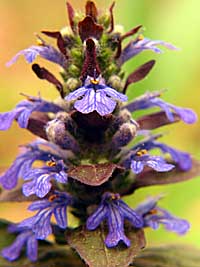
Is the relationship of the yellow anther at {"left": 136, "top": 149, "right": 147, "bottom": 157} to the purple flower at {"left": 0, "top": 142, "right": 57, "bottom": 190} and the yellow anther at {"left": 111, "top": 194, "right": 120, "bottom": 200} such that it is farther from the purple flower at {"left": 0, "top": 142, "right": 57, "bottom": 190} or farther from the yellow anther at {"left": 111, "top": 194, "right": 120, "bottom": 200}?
the purple flower at {"left": 0, "top": 142, "right": 57, "bottom": 190}

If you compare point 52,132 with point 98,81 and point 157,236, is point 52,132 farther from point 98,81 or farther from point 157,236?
point 157,236

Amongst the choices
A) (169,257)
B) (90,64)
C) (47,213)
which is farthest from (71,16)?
(169,257)

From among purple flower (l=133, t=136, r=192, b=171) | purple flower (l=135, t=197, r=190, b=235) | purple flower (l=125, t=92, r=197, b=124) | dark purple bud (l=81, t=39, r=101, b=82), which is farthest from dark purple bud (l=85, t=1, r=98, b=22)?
purple flower (l=135, t=197, r=190, b=235)

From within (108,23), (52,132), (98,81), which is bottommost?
(52,132)

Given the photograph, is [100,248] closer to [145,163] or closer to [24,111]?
[145,163]

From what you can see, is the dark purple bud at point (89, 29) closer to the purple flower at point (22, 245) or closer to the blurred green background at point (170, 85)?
the purple flower at point (22, 245)

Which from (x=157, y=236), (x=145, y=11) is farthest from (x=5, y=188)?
(x=145, y=11)
